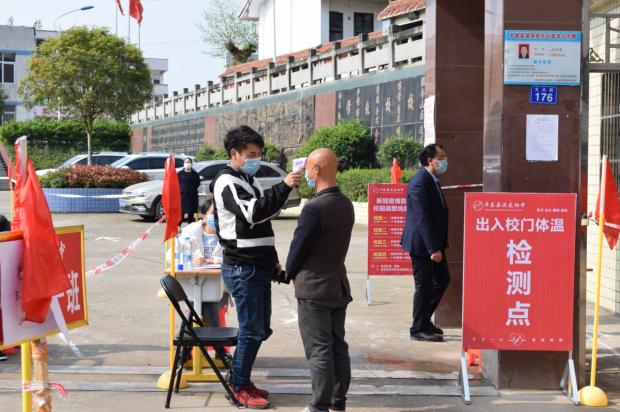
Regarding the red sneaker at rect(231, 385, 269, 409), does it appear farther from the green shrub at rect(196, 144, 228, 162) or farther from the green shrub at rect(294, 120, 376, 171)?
the green shrub at rect(196, 144, 228, 162)

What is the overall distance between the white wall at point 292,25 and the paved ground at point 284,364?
106 ft

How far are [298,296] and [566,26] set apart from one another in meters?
2.89

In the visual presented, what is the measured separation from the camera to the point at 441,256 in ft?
27.7

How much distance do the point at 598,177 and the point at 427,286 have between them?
2937 millimetres

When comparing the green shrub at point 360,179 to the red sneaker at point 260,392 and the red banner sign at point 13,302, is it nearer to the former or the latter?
the red sneaker at point 260,392

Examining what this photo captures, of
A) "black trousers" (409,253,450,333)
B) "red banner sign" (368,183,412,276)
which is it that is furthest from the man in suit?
"red banner sign" (368,183,412,276)

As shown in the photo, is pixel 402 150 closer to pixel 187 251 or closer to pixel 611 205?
pixel 187 251

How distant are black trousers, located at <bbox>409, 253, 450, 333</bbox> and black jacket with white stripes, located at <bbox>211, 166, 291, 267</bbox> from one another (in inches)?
102

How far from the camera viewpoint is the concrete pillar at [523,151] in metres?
6.72

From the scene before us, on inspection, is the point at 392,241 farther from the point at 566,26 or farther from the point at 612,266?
the point at 566,26

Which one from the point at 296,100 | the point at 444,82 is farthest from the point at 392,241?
the point at 296,100

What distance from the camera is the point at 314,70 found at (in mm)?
29781

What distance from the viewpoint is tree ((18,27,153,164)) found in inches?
1238

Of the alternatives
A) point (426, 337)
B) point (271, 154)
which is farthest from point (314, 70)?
point (426, 337)
